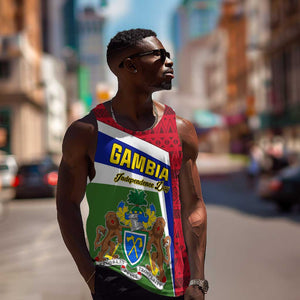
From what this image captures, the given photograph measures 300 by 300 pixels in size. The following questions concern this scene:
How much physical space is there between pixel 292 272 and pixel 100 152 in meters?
6.40

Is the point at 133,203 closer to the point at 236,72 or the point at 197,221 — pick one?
the point at 197,221

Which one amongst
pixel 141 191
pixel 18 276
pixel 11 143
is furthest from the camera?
pixel 11 143

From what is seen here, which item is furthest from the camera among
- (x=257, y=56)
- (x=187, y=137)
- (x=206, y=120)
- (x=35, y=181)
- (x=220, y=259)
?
(x=206, y=120)

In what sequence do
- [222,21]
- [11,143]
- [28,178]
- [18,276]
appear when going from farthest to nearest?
[222,21] < [11,143] < [28,178] < [18,276]

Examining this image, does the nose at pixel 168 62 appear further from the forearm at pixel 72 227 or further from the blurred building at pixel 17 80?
the blurred building at pixel 17 80

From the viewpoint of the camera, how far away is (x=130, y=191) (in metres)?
2.30

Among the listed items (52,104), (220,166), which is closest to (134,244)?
(220,166)

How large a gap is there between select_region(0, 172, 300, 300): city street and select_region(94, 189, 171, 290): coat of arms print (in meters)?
4.52

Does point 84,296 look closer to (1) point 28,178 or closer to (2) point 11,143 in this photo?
(1) point 28,178

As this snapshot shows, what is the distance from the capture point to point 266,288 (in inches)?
283

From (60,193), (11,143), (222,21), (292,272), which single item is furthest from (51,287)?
(222,21)

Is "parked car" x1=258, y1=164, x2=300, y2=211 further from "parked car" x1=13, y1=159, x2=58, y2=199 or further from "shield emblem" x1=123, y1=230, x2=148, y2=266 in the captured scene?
"shield emblem" x1=123, y1=230, x2=148, y2=266

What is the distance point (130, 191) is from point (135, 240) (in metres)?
0.18

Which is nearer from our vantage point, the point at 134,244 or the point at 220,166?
the point at 134,244
